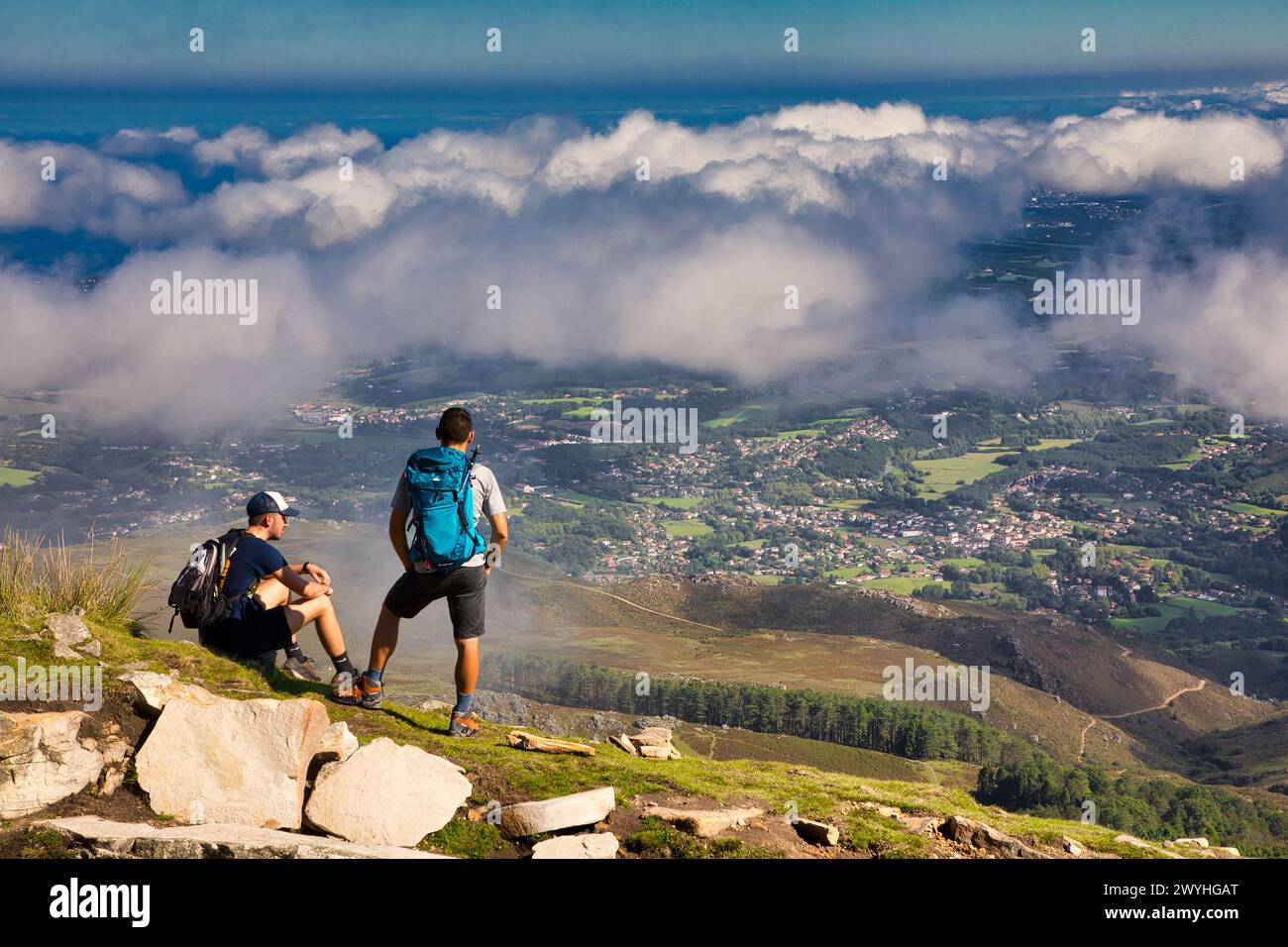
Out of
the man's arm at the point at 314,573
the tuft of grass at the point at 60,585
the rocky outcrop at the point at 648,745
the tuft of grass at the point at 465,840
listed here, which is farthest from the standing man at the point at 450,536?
the tuft of grass at the point at 60,585

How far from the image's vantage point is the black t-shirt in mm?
13141

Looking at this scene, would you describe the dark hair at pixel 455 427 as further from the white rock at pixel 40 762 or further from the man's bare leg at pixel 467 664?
the white rock at pixel 40 762

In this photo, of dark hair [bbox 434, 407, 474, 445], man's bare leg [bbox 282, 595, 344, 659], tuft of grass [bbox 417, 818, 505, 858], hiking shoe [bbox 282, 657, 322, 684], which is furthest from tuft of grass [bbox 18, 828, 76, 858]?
dark hair [bbox 434, 407, 474, 445]

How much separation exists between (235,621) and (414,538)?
3.45m

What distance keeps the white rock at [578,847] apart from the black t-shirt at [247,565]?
569 centimetres

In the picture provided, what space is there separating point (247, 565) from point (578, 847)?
621cm

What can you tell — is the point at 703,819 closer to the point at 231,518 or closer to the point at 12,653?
the point at 12,653

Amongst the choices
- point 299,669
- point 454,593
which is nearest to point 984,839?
point 454,593

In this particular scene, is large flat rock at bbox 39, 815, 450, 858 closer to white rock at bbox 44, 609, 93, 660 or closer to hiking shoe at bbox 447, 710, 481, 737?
hiking shoe at bbox 447, 710, 481, 737

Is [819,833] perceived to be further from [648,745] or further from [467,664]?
[648,745]

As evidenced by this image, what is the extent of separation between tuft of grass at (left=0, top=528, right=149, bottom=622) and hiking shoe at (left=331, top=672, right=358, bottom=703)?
3.60m

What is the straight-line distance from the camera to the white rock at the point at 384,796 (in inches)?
406

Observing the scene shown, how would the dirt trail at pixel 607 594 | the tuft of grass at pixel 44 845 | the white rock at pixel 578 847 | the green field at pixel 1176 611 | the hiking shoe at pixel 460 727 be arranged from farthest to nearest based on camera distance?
the green field at pixel 1176 611 < the dirt trail at pixel 607 594 < the hiking shoe at pixel 460 727 < the white rock at pixel 578 847 < the tuft of grass at pixel 44 845

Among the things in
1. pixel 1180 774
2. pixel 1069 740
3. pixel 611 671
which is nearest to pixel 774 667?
pixel 611 671
